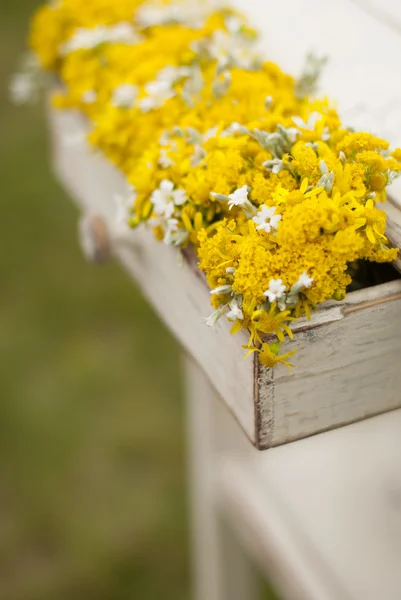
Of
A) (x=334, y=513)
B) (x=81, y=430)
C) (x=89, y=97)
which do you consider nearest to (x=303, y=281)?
(x=89, y=97)

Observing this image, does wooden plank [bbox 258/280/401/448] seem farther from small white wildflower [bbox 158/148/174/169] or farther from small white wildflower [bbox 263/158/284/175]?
small white wildflower [bbox 158/148/174/169]

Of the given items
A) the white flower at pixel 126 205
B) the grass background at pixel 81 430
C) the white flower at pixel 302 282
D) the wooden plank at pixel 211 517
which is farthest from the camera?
the grass background at pixel 81 430

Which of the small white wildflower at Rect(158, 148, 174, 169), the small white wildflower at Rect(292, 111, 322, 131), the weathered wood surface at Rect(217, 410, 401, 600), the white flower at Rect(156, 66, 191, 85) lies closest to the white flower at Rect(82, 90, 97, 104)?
the white flower at Rect(156, 66, 191, 85)

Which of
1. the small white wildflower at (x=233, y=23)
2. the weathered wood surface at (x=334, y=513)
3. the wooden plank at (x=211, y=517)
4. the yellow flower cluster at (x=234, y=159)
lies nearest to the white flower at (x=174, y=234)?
the yellow flower cluster at (x=234, y=159)

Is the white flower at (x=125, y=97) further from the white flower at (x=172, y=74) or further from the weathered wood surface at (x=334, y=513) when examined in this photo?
the weathered wood surface at (x=334, y=513)

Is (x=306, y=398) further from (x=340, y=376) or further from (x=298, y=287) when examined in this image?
(x=298, y=287)

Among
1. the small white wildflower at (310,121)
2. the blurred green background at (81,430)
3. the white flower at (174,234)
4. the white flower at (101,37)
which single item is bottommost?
the blurred green background at (81,430)
